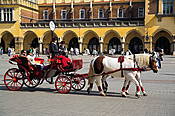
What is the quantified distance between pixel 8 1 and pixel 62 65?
→ 130 feet

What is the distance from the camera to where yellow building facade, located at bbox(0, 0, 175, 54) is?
40125 mm

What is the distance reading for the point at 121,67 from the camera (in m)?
9.22

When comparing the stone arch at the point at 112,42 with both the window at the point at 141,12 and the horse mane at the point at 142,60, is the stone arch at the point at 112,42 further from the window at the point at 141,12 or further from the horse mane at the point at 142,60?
the horse mane at the point at 142,60

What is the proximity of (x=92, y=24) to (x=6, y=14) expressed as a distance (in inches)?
619

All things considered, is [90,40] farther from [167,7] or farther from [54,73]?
[54,73]

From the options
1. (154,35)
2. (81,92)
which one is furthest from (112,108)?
(154,35)

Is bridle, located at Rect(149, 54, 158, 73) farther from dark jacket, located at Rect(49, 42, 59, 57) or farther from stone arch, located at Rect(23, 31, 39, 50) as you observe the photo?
stone arch, located at Rect(23, 31, 39, 50)

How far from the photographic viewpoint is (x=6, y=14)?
4656 cm

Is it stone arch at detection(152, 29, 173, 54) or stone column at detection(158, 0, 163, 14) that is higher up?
stone column at detection(158, 0, 163, 14)

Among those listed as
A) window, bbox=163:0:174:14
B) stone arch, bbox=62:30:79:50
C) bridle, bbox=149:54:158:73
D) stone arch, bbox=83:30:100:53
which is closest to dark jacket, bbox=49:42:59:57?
bridle, bbox=149:54:158:73

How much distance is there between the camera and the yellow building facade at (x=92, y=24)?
40.1 meters

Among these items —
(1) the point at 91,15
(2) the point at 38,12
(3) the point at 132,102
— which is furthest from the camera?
(2) the point at 38,12

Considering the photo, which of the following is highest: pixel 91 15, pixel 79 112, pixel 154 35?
pixel 91 15

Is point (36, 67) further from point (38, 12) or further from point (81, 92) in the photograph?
point (38, 12)
